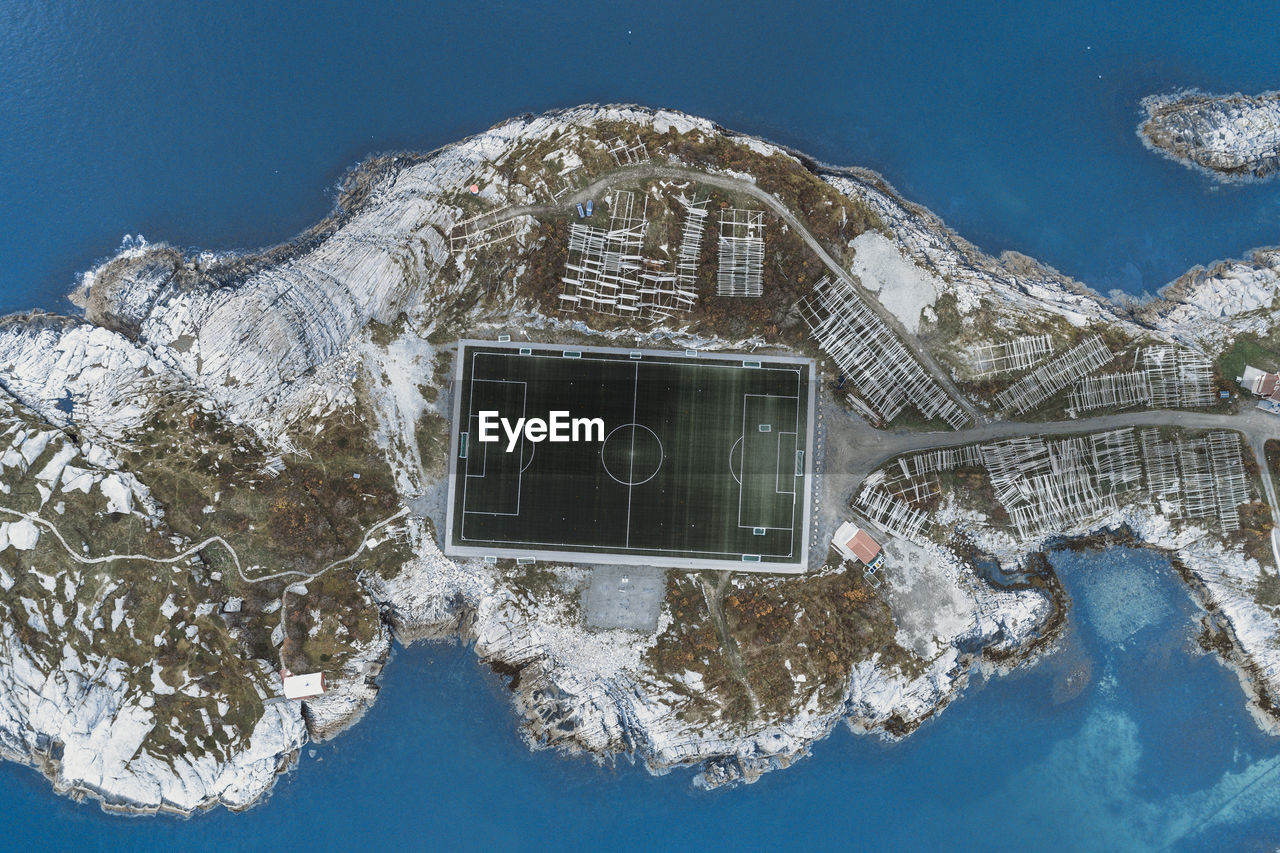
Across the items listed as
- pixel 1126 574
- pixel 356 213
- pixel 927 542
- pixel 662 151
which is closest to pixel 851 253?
pixel 662 151

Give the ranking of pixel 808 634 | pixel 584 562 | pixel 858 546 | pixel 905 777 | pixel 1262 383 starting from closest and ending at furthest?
pixel 1262 383
pixel 808 634
pixel 858 546
pixel 584 562
pixel 905 777

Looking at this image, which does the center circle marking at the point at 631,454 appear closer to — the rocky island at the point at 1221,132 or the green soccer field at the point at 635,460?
the green soccer field at the point at 635,460

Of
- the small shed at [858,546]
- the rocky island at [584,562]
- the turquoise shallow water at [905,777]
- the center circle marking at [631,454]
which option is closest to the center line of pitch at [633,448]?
the center circle marking at [631,454]

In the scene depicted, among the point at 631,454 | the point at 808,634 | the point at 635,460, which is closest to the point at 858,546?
the point at 808,634

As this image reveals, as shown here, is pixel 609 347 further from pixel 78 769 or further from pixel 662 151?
pixel 78 769

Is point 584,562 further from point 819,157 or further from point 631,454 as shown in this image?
point 819,157

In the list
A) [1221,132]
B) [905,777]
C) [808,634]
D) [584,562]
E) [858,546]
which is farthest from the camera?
[1221,132]

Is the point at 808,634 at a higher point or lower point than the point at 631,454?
lower
